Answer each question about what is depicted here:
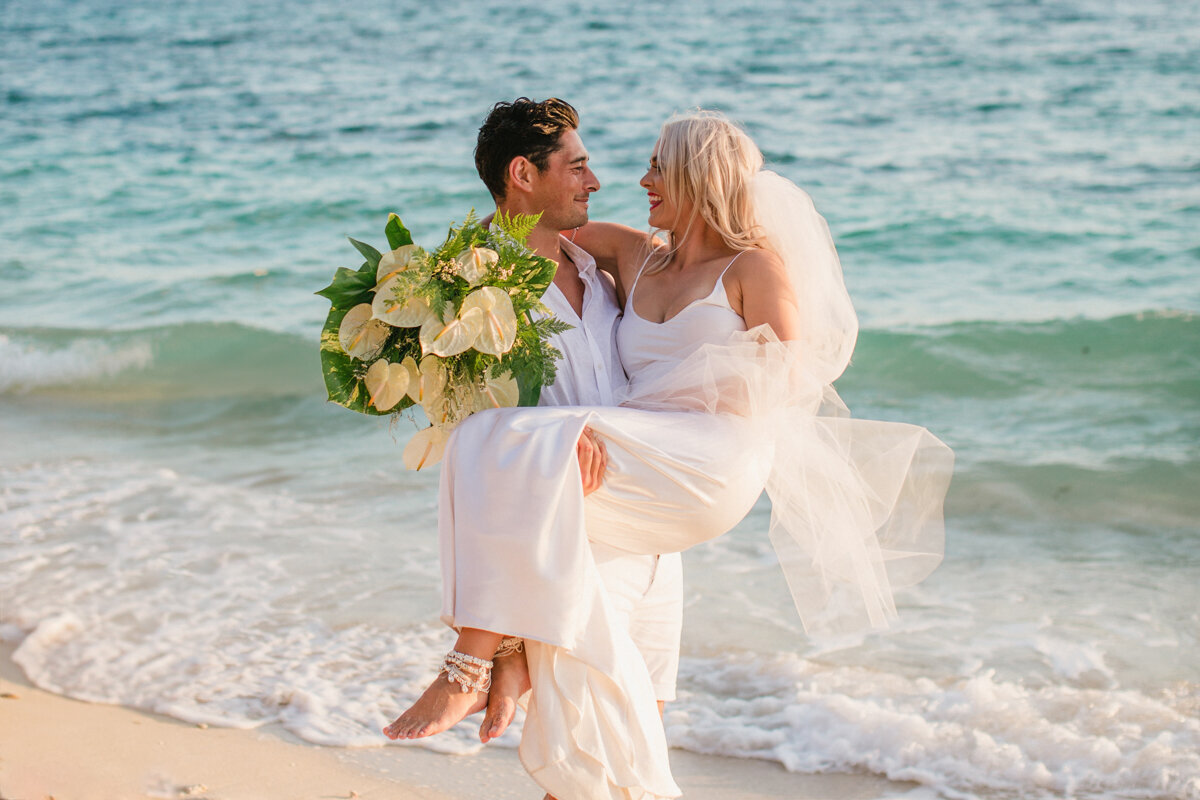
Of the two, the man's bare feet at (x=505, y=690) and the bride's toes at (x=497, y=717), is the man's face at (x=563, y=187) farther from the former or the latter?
the bride's toes at (x=497, y=717)

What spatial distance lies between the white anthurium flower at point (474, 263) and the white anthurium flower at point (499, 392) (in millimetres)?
283

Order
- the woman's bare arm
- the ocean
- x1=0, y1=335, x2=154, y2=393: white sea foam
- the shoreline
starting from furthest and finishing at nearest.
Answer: x1=0, y1=335, x2=154, y2=393: white sea foam, the ocean, the shoreline, the woman's bare arm

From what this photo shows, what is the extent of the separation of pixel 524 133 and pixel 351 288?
38.5 inches

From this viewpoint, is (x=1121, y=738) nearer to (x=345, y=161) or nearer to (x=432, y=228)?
(x=432, y=228)

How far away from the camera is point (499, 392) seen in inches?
130

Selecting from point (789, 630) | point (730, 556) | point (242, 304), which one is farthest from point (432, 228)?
point (789, 630)

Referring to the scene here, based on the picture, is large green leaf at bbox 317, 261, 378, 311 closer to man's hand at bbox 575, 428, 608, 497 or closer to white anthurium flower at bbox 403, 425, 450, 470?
white anthurium flower at bbox 403, 425, 450, 470

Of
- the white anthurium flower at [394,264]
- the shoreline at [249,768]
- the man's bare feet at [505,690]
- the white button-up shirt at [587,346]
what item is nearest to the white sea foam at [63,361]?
the shoreline at [249,768]

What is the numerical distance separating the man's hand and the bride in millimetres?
35

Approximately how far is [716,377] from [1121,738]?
2.33m

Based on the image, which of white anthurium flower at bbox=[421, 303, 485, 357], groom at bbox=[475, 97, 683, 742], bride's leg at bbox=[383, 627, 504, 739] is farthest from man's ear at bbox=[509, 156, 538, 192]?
bride's leg at bbox=[383, 627, 504, 739]

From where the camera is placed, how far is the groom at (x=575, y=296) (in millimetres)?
3674

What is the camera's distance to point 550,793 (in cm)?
353

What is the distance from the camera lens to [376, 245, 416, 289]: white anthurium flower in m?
3.21
